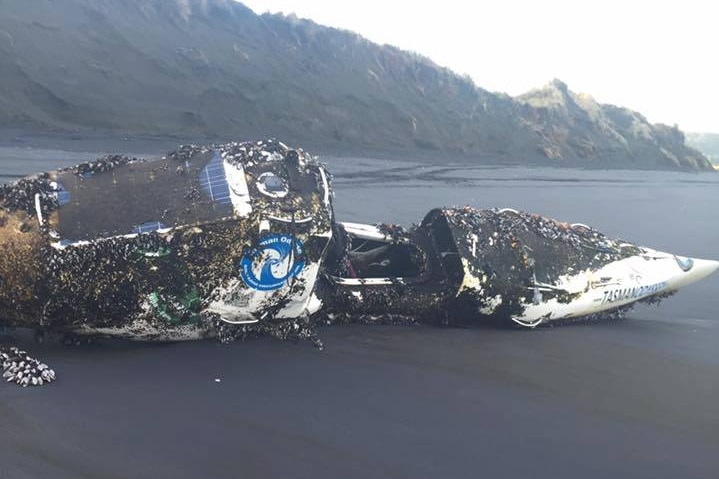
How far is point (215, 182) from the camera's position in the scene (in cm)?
348

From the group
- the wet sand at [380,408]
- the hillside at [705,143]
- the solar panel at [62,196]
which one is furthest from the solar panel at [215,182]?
the hillside at [705,143]

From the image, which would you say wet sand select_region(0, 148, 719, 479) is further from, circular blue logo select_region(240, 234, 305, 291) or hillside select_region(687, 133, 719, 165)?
hillside select_region(687, 133, 719, 165)

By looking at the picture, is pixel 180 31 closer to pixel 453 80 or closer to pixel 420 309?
pixel 453 80

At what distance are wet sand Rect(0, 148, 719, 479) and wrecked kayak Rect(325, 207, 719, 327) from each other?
20 centimetres

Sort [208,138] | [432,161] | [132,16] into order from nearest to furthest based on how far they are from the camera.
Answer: [208,138] → [432,161] → [132,16]

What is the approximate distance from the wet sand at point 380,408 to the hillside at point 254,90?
57.5 feet

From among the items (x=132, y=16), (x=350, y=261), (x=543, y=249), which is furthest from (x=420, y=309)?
(x=132, y=16)

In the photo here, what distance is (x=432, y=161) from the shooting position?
80.3 ft

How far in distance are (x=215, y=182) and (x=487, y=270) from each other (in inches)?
84.8

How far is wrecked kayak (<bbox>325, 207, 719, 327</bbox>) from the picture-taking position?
4453 millimetres

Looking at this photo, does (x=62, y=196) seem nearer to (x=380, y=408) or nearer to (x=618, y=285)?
(x=380, y=408)

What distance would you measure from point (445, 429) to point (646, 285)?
10.5 ft

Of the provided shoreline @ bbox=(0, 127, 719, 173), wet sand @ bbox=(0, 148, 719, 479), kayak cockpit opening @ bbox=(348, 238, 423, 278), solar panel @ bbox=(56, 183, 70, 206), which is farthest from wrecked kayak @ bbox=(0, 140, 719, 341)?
shoreline @ bbox=(0, 127, 719, 173)

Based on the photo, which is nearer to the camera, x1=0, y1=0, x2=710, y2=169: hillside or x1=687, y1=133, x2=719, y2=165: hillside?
x1=0, y1=0, x2=710, y2=169: hillside
